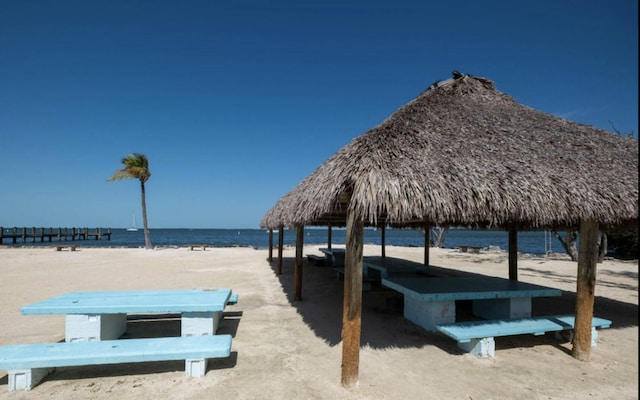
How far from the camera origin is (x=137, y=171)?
21.8m

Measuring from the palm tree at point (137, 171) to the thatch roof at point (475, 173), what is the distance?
820 inches

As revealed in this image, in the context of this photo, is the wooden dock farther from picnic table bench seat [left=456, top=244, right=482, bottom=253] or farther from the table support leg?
picnic table bench seat [left=456, top=244, right=482, bottom=253]

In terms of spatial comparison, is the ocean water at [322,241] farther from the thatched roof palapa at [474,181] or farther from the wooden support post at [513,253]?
the thatched roof palapa at [474,181]

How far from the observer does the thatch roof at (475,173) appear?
343 cm

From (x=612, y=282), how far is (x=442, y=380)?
10.6m

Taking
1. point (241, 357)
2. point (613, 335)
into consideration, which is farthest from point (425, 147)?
point (613, 335)

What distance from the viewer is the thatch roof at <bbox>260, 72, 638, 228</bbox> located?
3.43m

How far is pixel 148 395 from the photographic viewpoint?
3.15m

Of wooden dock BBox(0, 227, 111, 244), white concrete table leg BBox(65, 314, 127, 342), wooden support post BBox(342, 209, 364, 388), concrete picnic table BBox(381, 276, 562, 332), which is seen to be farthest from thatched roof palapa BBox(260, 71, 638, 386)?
wooden dock BBox(0, 227, 111, 244)

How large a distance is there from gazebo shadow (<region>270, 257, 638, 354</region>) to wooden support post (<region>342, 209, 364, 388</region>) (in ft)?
4.25

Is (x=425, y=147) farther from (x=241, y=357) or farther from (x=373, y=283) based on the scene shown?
(x=373, y=283)

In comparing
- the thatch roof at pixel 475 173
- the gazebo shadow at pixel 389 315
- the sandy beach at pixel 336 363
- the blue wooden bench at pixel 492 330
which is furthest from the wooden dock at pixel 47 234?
the blue wooden bench at pixel 492 330

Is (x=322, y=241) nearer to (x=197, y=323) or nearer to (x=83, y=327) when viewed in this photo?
(x=197, y=323)

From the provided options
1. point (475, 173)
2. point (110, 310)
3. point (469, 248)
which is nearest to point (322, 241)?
point (469, 248)
